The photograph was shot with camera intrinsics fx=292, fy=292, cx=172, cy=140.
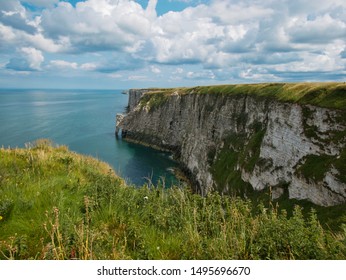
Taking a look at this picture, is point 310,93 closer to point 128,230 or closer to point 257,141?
point 257,141

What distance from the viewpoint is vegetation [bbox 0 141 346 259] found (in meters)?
6.16

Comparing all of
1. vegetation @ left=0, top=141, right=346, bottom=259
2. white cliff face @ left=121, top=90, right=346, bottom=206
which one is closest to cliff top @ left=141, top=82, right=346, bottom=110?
white cliff face @ left=121, top=90, right=346, bottom=206

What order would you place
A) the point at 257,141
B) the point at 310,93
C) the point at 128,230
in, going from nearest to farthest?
the point at 128,230 → the point at 310,93 → the point at 257,141

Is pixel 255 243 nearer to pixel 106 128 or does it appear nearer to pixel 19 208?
pixel 19 208

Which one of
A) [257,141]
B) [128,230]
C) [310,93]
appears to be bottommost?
[257,141]

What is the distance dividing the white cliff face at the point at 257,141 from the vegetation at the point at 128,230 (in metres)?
4.86

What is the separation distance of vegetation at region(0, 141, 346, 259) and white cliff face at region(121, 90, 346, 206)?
16.0ft

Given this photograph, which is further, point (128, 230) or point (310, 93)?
point (310, 93)

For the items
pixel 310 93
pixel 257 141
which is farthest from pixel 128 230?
pixel 257 141

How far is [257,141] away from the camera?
60938 mm

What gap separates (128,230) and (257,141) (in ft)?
186

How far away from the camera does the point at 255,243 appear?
22.3 feet

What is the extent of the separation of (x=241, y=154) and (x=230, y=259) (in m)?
61.8

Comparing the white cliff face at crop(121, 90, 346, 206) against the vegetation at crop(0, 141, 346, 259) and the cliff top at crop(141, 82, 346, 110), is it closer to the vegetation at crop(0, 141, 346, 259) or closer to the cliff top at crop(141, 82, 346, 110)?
the cliff top at crop(141, 82, 346, 110)
